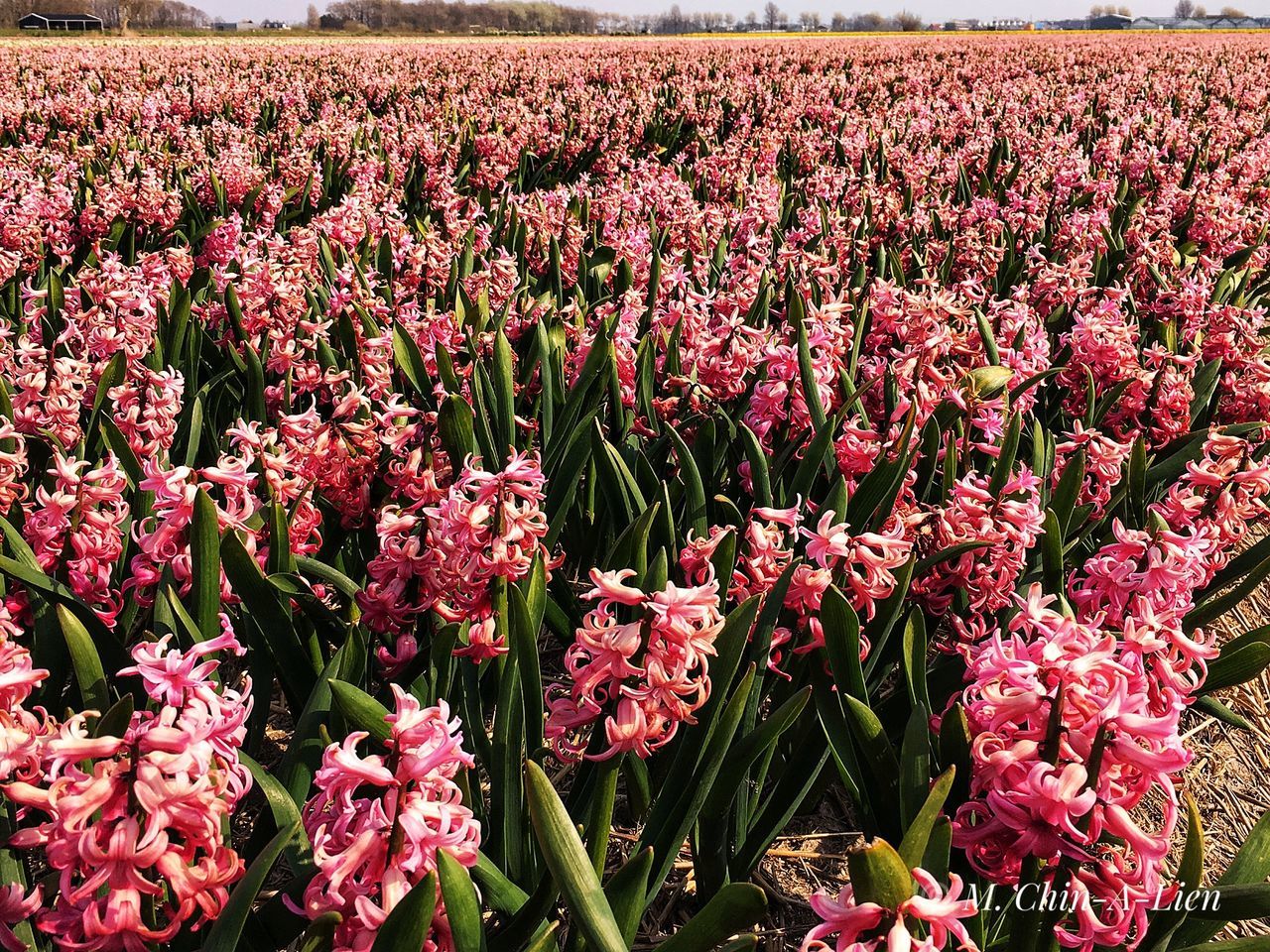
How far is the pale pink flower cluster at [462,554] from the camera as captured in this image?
1.55 metres

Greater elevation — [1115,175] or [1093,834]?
[1115,175]

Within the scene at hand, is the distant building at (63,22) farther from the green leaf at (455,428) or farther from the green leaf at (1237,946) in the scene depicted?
the green leaf at (1237,946)

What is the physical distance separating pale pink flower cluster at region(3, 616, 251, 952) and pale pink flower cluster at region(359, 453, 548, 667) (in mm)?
495

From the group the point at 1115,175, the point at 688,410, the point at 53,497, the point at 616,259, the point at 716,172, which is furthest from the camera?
the point at 1115,175

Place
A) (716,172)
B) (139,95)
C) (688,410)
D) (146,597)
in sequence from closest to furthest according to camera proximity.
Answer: (146,597), (688,410), (716,172), (139,95)

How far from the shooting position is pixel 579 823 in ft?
5.87

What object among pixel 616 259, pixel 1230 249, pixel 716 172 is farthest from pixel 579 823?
pixel 716 172

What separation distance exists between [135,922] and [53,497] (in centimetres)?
105

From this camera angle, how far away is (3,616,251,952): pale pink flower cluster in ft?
3.17

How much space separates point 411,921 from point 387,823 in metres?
0.11

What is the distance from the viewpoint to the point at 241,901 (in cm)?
115

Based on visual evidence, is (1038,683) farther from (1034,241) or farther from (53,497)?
(1034,241)

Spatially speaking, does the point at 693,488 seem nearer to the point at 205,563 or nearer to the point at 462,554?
the point at 462,554

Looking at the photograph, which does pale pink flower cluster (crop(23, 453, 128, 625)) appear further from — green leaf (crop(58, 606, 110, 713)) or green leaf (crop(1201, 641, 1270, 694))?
green leaf (crop(1201, 641, 1270, 694))
